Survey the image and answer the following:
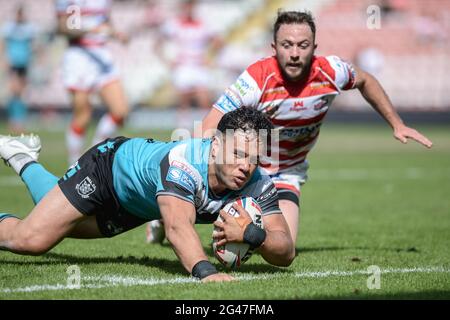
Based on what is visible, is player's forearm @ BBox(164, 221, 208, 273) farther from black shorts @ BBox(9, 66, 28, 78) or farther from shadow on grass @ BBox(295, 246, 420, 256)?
black shorts @ BBox(9, 66, 28, 78)

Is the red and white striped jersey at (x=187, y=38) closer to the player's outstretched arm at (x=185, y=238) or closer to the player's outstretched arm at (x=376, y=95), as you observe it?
the player's outstretched arm at (x=376, y=95)

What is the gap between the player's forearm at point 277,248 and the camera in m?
5.70

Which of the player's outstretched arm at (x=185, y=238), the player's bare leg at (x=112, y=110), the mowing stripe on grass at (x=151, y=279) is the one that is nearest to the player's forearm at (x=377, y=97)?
the mowing stripe on grass at (x=151, y=279)

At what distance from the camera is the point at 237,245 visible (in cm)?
564

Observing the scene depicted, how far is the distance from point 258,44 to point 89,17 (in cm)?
1786

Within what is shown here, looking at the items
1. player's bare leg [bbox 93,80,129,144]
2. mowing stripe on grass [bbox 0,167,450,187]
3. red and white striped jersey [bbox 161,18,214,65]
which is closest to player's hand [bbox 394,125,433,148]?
player's bare leg [bbox 93,80,129,144]

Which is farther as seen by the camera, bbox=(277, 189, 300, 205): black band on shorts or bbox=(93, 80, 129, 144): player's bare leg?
bbox=(93, 80, 129, 144): player's bare leg

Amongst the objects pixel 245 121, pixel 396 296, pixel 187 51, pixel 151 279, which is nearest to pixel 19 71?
pixel 187 51

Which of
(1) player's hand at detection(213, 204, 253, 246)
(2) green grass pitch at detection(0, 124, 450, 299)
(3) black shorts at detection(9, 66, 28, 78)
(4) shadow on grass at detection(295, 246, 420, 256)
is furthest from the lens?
(3) black shorts at detection(9, 66, 28, 78)

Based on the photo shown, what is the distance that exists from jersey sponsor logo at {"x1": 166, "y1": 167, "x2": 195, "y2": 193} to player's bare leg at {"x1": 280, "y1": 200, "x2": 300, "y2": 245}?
1.78 metres

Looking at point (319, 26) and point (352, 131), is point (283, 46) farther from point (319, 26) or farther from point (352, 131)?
point (319, 26)

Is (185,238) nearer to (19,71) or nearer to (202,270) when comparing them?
(202,270)

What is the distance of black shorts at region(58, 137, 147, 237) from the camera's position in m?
6.05
